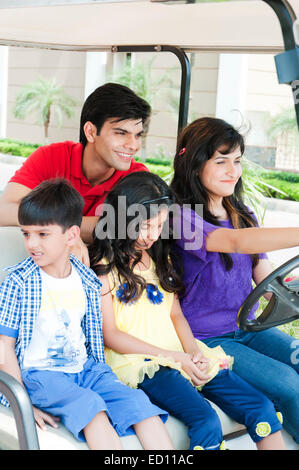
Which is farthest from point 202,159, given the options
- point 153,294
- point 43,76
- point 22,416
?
point 43,76

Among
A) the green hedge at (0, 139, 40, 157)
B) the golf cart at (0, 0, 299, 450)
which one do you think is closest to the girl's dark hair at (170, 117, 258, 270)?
the golf cart at (0, 0, 299, 450)

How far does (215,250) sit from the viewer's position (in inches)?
96.3

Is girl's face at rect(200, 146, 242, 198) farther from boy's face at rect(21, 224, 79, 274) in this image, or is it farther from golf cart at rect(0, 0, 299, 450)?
boy's face at rect(21, 224, 79, 274)

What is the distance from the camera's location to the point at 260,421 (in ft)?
6.91

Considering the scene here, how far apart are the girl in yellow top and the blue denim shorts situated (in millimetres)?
137

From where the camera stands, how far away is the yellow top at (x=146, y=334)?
2.22m

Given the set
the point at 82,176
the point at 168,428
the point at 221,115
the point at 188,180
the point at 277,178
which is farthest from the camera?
Answer: the point at 221,115

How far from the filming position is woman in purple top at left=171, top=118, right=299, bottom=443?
2488mm

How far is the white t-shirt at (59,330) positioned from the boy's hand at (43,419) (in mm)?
153

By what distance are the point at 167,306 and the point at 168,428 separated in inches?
21.5

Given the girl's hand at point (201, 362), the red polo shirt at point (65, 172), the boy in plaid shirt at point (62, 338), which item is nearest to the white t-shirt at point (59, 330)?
the boy in plaid shirt at point (62, 338)

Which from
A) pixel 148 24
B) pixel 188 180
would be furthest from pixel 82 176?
pixel 148 24

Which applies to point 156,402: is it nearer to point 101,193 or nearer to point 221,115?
point 101,193

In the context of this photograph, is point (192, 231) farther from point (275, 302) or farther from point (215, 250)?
point (275, 302)
